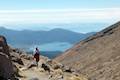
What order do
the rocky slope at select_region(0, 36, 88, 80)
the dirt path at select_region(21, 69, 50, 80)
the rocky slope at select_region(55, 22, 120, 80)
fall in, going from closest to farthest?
the rocky slope at select_region(0, 36, 88, 80)
the dirt path at select_region(21, 69, 50, 80)
the rocky slope at select_region(55, 22, 120, 80)

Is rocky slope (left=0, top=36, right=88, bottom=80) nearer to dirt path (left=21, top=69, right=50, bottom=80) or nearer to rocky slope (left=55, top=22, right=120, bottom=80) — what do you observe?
dirt path (left=21, top=69, right=50, bottom=80)

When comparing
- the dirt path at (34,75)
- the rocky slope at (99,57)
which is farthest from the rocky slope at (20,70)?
the rocky slope at (99,57)

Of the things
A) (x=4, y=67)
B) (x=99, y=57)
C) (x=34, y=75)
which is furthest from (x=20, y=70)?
(x=99, y=57)

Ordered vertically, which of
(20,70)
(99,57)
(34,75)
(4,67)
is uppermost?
(99,57)

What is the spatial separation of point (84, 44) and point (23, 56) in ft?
290

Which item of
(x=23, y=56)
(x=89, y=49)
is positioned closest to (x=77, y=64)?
(x=89, y=49)

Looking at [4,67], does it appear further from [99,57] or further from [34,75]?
[99,57]

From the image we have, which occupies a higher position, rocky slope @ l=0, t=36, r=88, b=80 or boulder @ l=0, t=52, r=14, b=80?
rocky slope @ l=0, t=36, r=88, b=80

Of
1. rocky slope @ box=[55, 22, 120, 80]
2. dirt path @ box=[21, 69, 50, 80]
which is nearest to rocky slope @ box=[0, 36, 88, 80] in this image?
dirt path @ box=[21, 69, 50, 80]

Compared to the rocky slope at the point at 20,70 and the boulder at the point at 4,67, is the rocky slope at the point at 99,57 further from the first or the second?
the boulder at the point at 4,67

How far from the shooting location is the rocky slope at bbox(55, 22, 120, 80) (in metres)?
81.2

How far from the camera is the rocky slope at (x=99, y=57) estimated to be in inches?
3196

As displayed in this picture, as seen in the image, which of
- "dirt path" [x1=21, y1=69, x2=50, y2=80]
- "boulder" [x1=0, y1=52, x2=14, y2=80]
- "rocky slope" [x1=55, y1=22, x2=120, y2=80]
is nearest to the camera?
"boulder" [x1=0, y1=52, x2=14, y2=80]

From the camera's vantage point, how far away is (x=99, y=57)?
330 feet
